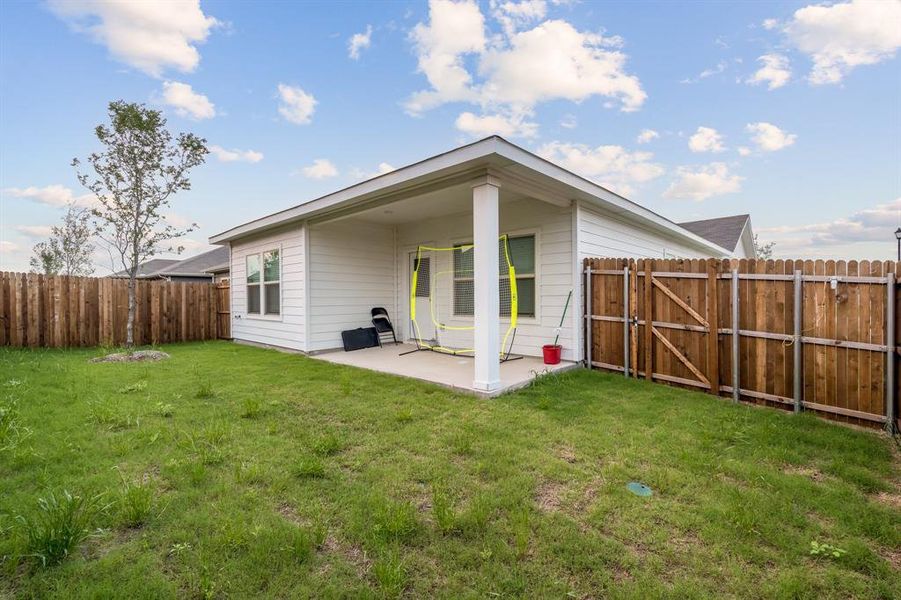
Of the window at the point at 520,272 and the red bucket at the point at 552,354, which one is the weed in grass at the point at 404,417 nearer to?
the red bucket at the point at 552,354

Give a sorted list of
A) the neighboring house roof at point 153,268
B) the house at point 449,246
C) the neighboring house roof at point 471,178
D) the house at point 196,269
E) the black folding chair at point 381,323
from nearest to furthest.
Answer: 1. the neighboring house roof at point 471,178
2. the house at point 449,246
3. the black folding chair at point 381,323
4. the house at point 196,269
5. the neighboring house roof at point 153,268

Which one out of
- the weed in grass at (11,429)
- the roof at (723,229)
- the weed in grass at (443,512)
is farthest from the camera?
the roof at (723,229)

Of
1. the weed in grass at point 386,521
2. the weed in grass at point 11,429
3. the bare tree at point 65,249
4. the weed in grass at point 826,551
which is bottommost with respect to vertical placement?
the weed in grass at point 826,551

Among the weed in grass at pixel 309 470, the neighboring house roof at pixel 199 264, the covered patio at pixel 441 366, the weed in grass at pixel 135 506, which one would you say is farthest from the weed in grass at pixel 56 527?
the neighboring house roof at pixel 199 264

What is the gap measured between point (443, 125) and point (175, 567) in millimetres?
8983

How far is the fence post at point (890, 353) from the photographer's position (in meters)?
3.29

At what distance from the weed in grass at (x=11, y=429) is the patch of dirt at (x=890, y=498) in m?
5.45

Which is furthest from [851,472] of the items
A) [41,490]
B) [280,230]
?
[280,230]

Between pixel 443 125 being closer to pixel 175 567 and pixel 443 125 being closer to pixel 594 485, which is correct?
pixel 594 485

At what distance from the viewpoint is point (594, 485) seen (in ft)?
7.86

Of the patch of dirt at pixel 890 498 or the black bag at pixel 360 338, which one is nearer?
the patch of dirt at pixel 890 498

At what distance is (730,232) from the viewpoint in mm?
14477

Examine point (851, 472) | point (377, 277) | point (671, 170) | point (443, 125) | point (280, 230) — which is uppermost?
point (443, 125)

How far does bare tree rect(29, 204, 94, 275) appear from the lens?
15.5 metres
